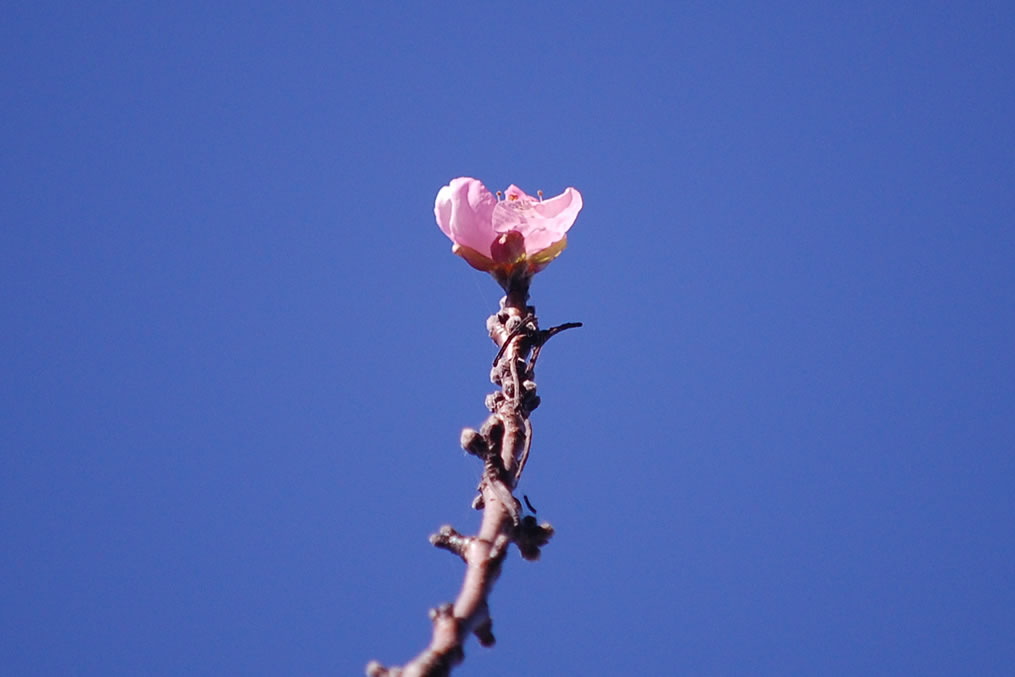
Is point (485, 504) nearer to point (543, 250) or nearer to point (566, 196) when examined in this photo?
point (543, 250)

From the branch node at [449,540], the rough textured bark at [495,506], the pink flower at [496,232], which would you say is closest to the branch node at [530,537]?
the rough textured bark at [495,506]

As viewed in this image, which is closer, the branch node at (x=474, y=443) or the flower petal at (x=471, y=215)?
the branch node at (x=474, y=443)

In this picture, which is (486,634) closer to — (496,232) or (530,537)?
(530,537)

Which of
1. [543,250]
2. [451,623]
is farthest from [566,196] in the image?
[451,623]

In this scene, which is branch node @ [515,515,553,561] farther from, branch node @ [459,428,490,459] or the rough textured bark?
branch node @ [459,428,490,459]

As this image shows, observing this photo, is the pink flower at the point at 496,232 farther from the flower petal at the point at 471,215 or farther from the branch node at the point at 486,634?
the branch node at the point at 486,634

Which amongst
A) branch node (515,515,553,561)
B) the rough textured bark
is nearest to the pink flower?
the rough textured bark
